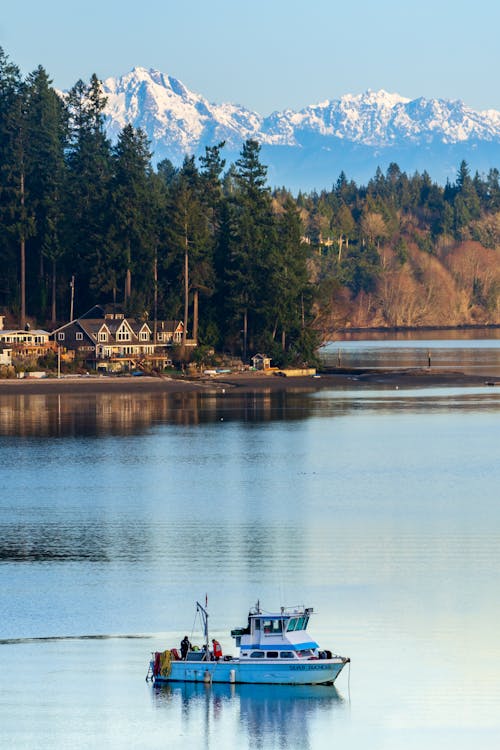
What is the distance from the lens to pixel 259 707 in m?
35.3

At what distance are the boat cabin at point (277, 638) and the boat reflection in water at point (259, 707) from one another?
2.65 ft

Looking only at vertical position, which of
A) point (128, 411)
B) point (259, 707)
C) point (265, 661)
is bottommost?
point (259, 707)

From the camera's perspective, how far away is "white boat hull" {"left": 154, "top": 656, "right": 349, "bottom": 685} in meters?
36.3

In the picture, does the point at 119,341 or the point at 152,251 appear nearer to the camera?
the point at 119,341

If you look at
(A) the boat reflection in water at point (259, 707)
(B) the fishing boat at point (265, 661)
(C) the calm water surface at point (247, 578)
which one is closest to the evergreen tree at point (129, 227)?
(C) the calm water surface at point (247, 578)

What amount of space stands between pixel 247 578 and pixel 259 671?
36.5ft

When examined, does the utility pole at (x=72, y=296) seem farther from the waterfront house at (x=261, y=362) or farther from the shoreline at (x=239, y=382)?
the waterfront house at (x=261, y=362)

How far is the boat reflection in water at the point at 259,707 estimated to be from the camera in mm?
34062

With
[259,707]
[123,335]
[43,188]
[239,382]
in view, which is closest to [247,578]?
[259,707]

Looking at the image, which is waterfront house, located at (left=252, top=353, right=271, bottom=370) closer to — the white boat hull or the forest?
the forest

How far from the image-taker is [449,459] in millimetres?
84188

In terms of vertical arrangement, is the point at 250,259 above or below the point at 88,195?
below

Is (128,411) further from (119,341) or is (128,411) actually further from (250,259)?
(250,259)

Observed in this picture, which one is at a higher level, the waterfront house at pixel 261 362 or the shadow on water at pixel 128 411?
the waterfront house at pixel 261 362
